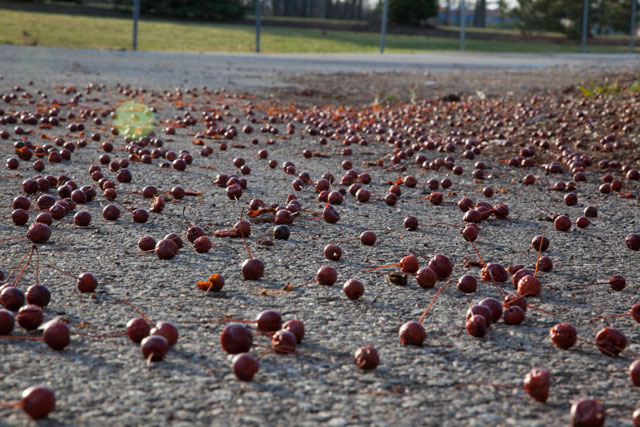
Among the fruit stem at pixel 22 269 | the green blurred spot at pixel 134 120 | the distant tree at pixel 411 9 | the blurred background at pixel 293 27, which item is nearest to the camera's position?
the fruit stem at pixel 22 269

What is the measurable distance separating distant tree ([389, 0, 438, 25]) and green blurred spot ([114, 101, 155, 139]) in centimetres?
4845

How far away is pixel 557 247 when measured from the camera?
4.61 m

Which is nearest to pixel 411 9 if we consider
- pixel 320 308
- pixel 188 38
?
pixel 188 38

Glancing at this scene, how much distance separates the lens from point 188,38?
124ft

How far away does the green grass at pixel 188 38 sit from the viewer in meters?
31.7

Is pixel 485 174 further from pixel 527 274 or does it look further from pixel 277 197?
pixel 527 274

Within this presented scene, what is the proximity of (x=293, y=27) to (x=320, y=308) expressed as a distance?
53205 millimetres

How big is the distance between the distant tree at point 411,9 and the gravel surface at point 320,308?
52197 mm

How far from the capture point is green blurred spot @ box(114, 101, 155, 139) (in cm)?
906

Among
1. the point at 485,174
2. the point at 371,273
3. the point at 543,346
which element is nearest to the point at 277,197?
the point at 371,273

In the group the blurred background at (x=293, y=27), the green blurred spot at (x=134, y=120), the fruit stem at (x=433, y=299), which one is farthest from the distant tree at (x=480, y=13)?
the fruit stem at (x=433, y=299)

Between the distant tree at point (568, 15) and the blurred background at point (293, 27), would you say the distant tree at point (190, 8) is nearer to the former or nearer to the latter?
the blurred background at point (293, 27)

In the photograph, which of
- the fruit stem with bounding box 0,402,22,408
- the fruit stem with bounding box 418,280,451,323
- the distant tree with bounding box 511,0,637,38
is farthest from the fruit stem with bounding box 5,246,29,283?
the distant tree with bounding box 511,0,637,38

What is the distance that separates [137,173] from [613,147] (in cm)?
577
